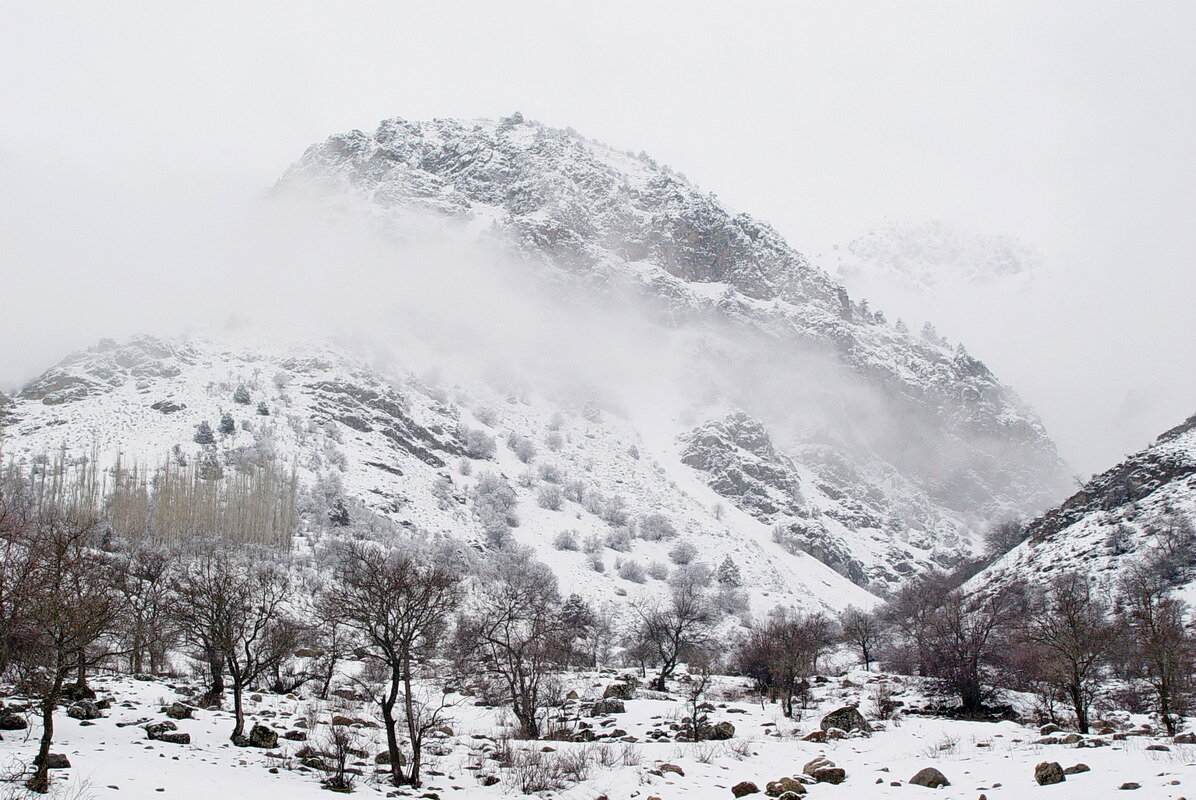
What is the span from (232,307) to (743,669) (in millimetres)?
131603

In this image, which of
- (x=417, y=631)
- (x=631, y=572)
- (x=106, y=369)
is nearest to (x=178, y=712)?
(x=417, y=631)

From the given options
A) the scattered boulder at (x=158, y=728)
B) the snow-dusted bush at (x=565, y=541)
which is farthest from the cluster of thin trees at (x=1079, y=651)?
the snow-dusted bush at (x=565, y=541)

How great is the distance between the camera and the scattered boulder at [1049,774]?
52.5 ft

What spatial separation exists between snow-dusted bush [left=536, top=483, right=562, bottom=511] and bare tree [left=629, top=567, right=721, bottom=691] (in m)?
22.7

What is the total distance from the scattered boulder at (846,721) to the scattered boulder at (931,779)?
1241cm

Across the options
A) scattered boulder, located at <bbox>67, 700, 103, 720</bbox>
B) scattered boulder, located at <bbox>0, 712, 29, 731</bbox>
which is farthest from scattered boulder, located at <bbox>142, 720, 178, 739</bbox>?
scattered boulder, located at <bbox>0, 712, 29, 731</bbox>

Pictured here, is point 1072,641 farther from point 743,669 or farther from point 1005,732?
point 743,669

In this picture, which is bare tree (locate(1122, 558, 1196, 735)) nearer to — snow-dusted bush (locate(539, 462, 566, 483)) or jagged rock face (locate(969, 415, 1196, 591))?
jagged rock face (locate(969, 415, 1196, 591))

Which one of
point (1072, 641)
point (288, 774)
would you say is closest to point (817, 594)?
point (1072, 641)

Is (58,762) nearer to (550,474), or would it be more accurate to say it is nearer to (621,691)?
(621,691)

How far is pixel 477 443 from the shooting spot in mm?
119375

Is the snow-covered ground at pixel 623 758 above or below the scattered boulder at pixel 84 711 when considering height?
below

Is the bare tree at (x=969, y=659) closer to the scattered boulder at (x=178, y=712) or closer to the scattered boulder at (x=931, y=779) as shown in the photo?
the scattered boulder at (x=931, y=779)

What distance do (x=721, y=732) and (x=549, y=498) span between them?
262 ft
